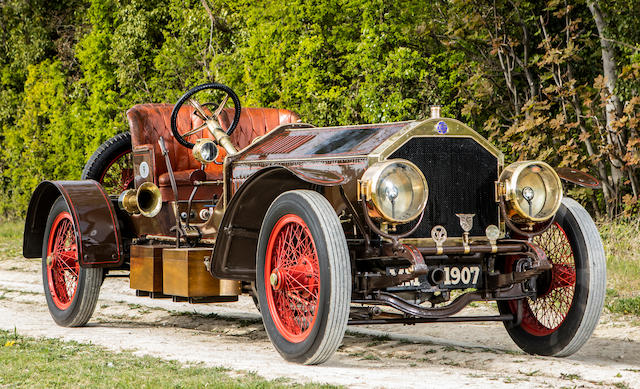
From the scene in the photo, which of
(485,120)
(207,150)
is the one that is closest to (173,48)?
(485,120)

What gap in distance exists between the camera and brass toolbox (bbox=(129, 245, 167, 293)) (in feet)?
22.0

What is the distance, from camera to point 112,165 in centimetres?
852

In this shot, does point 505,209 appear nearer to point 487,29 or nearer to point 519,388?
point 519,388

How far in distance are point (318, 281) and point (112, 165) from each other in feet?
13.0

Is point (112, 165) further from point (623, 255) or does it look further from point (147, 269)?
point (623, 255)

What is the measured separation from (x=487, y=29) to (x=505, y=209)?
5.67 meters

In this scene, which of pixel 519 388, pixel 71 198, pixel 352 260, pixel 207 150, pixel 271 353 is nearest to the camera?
pixel 519 388

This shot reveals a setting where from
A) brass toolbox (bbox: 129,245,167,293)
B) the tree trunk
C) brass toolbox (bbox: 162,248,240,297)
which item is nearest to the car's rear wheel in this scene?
brass toolbox (bbox: 129,245,167,293)

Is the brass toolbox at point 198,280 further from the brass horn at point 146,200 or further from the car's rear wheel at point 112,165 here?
the car's rear wheel at point 112,165

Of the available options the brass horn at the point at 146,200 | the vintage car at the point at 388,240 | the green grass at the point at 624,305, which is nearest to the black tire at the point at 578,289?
the vintage car at the point at 388,240

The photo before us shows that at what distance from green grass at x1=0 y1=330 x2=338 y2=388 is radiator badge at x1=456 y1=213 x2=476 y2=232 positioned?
1526 millimetres

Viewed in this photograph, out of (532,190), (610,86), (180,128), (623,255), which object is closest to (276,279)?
(532,190)

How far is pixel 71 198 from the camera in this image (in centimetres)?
718

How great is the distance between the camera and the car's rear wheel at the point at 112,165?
8.24 meters
